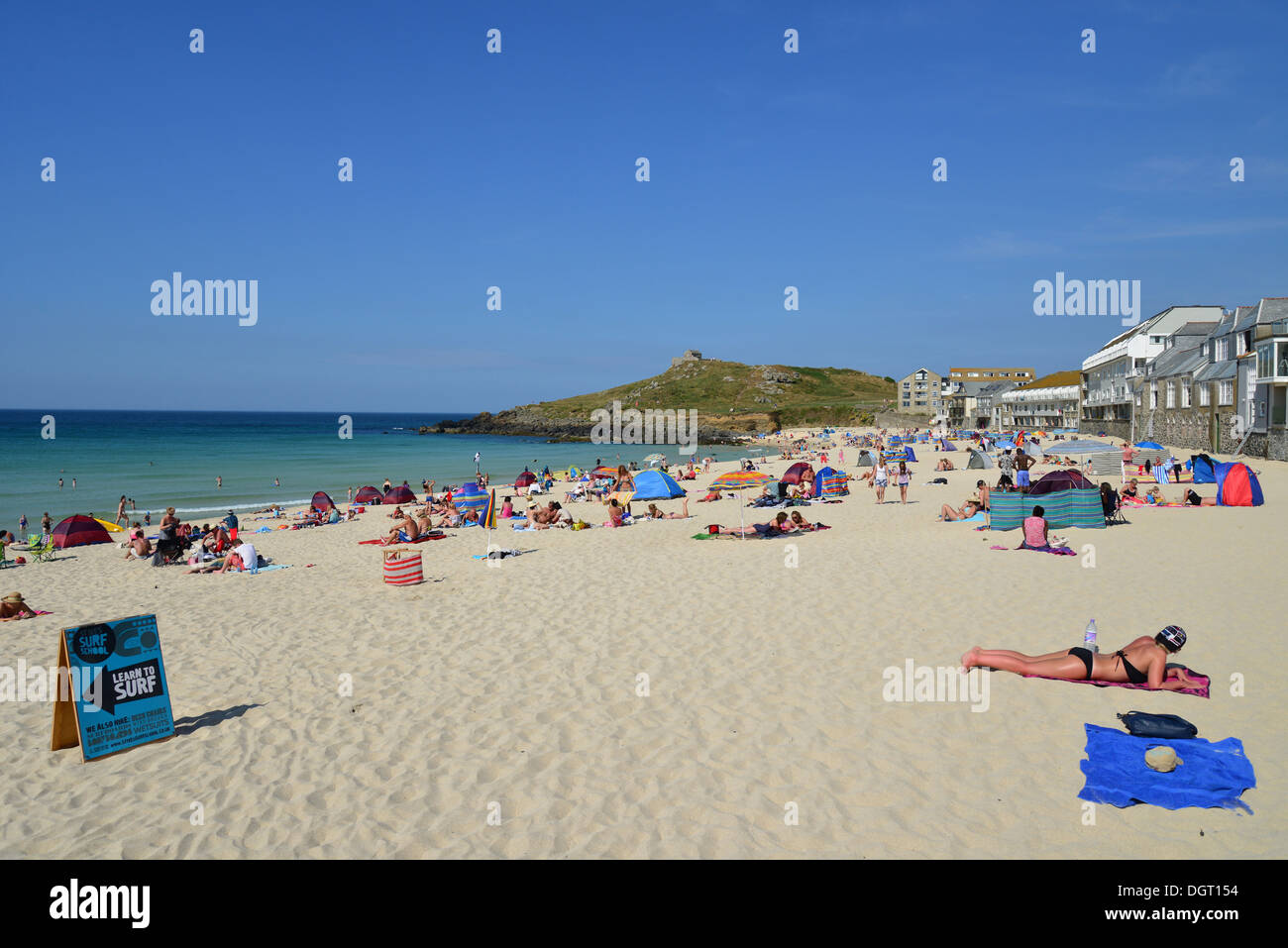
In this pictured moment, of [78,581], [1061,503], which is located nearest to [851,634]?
[1061,503]

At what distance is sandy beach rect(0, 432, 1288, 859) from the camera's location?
175 inches

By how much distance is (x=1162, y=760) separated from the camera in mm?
4836

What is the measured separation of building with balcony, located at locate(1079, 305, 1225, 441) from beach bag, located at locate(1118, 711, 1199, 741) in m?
46.5

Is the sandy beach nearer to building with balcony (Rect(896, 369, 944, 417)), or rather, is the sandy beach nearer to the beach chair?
the beach chair

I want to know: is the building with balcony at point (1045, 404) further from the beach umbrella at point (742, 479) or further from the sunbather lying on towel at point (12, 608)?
the sunbather lying on towel at point (12, 608)

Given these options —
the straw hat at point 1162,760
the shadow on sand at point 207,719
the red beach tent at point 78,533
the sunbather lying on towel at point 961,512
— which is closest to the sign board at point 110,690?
the shadow on sand at point 207,719

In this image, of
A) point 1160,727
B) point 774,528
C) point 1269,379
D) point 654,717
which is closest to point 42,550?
point 774,528

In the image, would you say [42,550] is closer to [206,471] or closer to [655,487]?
[655,487]

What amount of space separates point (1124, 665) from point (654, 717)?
4.17m

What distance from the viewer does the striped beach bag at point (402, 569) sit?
1192cm

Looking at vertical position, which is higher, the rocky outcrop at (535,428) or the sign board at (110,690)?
the rocky outcrop at (535,428)

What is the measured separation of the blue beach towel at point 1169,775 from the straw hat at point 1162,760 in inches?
1.2
